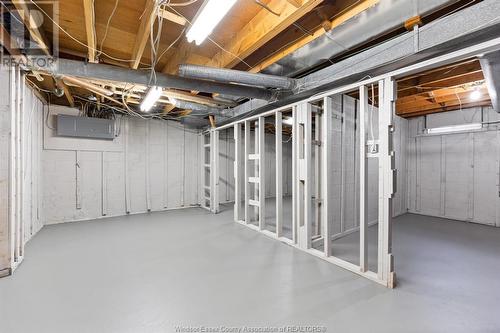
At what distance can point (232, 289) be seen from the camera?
210cm

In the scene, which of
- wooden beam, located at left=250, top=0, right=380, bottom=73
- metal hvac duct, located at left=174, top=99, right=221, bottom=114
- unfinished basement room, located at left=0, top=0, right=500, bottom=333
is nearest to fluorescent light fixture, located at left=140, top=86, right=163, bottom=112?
unfinished basement room, located at left=0, top=0, right=500, bottom=333

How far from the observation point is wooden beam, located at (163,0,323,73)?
1781 millimetres

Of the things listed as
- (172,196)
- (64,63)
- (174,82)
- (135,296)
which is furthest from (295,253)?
(172,196)

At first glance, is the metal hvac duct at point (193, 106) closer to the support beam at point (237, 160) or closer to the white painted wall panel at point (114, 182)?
the support beam at point (237, 160)

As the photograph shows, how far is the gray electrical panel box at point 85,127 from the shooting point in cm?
436

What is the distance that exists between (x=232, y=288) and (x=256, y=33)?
240 cm

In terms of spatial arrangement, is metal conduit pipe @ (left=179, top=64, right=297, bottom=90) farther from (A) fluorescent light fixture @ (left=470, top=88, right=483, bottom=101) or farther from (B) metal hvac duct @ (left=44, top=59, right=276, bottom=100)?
(A) fluorescent light fixture @ (left=470, top=88, right=483, bottom=101)

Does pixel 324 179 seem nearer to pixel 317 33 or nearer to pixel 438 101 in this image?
pixel 317 33

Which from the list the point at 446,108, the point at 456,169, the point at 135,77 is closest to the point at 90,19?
the point at 135,77

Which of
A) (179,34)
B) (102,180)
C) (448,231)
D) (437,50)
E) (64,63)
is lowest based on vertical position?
(448,231)

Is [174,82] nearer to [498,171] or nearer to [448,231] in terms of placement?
[448,231]

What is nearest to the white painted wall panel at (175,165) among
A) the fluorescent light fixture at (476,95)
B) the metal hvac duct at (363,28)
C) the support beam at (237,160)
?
the support beam at (237,160)

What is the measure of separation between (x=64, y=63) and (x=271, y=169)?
21.0ft

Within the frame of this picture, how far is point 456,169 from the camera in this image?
198 inches
